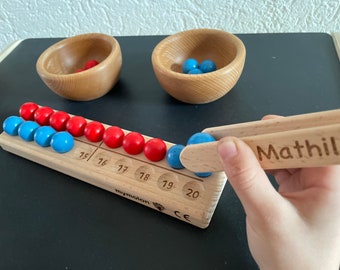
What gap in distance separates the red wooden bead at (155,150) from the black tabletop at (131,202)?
60 mm

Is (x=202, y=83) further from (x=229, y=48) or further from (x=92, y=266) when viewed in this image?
(x=92, y=266)

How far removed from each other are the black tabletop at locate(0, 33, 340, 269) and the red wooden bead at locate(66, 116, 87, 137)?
56 millimetres

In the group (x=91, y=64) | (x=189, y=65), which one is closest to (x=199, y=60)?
(x=189, y=65)

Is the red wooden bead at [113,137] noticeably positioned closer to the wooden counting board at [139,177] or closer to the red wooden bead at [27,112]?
the wooden counting board at [139,177]

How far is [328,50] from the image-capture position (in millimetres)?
589

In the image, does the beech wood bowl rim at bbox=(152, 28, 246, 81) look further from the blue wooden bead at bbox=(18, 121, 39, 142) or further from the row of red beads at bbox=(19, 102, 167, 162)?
the blue wooden bead at bbox=(18, 121, 39, 142)

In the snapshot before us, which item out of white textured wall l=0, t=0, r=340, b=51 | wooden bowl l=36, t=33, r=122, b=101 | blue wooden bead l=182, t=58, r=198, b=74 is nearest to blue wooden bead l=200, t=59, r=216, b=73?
blue wooden bead l=182, t=58, r=198, b=74

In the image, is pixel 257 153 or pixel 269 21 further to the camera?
pixel 269 21

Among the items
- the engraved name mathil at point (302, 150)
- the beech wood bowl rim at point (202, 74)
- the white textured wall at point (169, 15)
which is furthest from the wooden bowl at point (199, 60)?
the white textured wall at point (169, 15)

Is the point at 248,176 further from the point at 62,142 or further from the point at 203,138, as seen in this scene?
the point at 62,142

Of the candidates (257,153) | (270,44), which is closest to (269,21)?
(270,44)

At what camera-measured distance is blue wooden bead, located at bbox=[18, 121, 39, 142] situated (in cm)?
46

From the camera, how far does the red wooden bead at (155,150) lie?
400mm

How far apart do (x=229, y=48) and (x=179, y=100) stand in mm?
124
